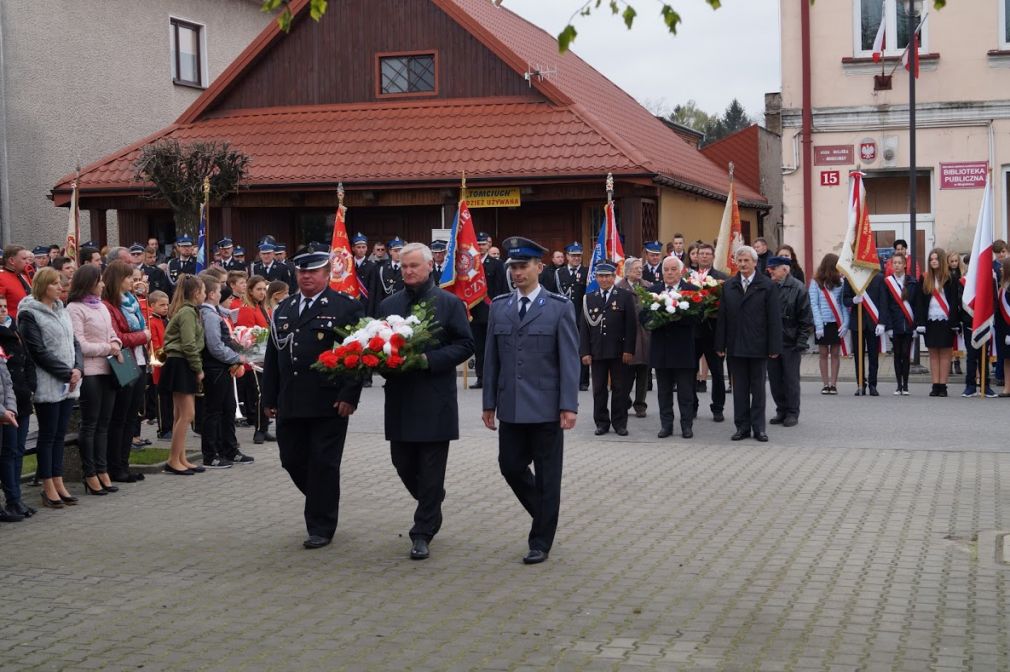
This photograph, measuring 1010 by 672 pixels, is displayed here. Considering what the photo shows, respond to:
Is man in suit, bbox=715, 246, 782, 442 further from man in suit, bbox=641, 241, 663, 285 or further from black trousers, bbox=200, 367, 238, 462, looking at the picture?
black trousers, bbox=200, 367, 238, 462

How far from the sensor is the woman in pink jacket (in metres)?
11.2

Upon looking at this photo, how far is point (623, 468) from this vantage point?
41.5 feet

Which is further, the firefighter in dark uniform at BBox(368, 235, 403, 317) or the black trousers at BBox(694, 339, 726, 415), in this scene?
the firefighter in dark uniform at BBox(368, 235, 403, 317)

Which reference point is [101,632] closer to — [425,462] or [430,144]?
[425,462]

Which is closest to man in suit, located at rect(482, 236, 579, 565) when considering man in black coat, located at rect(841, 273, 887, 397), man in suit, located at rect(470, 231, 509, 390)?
man in black coat, located at rect(841, 273, 887, 397)

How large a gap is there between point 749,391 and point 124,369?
21.7 ft

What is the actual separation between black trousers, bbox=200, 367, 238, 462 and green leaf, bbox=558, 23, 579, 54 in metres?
7.43

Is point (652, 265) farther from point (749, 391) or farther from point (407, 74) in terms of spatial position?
point (407, 74)

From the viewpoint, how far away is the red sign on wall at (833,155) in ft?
84.6

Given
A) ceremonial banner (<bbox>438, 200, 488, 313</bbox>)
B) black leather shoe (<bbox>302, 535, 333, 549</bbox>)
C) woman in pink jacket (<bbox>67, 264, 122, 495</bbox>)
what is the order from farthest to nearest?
1. ceremonial banner (<bbox>438, 200, 488, 313</bbox>)
2. woman in pink jacket (<bbox>67, 264, 122, 495</bbox>)
3. black leather shoe (<bbox>302, 535, 333, 549</bbox>)

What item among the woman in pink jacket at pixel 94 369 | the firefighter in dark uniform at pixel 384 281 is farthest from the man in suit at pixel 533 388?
the firefighter in dark uniform at pixel 384 281

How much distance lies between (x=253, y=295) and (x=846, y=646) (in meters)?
8.90

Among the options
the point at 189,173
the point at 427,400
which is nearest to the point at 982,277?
the point at 427,400

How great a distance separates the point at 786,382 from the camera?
15.9 meters
